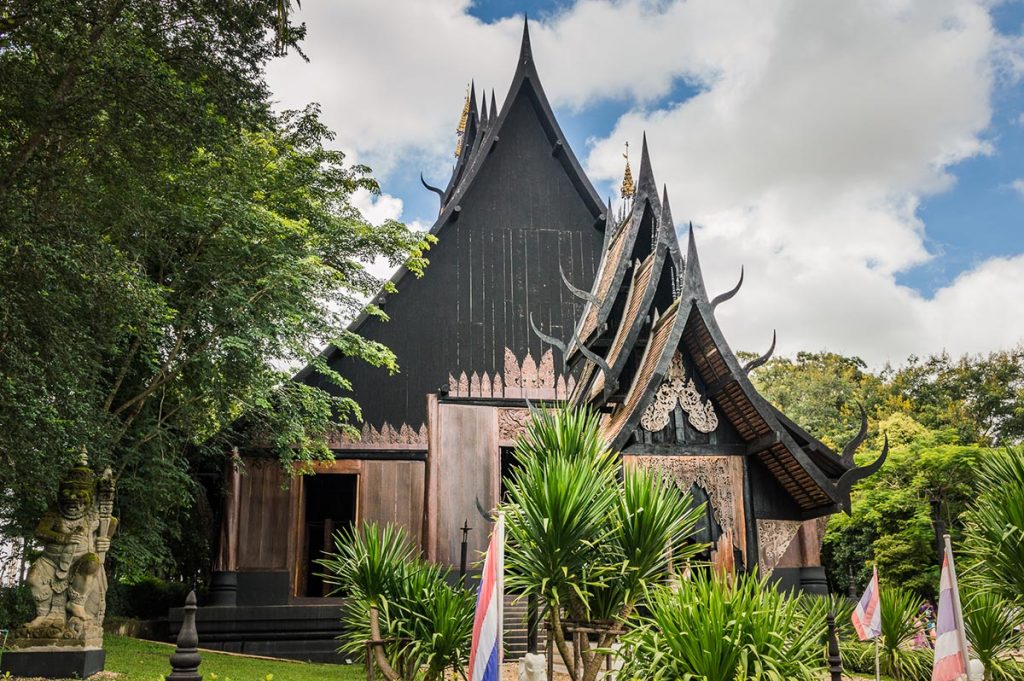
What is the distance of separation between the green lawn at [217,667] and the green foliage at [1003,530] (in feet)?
23.2

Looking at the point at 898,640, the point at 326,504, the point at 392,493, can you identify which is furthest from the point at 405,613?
the point at 326,504

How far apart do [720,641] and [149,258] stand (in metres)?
9.96

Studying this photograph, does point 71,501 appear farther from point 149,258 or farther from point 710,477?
point 710,477

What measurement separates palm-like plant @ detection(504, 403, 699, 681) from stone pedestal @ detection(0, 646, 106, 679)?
4776mm

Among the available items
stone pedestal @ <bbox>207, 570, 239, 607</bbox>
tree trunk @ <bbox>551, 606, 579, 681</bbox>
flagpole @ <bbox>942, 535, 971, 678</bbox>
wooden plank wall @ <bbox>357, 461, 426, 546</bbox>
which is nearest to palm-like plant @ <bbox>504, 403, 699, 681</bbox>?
tree trunk @ <bbox>551, 606, 579, 681</bbox>

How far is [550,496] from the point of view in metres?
6.39

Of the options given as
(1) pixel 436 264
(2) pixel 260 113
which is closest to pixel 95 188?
(2) pixel 260 113

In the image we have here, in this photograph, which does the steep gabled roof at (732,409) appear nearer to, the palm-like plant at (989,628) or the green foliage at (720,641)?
the palm-like plant at (989,628)

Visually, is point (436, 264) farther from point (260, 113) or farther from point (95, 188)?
point (95, 188)

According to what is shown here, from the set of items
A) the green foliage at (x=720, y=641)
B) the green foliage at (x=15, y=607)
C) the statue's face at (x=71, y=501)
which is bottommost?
the green foliage at (x=15, y=607)

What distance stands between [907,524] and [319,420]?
14.0 m

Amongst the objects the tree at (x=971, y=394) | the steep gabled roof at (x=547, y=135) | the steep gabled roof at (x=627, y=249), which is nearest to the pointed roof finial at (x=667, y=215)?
the steep gabled roof at (x=627, y=249)

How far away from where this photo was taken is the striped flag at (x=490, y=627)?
4.37 meters

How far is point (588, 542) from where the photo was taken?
6.48 meters
